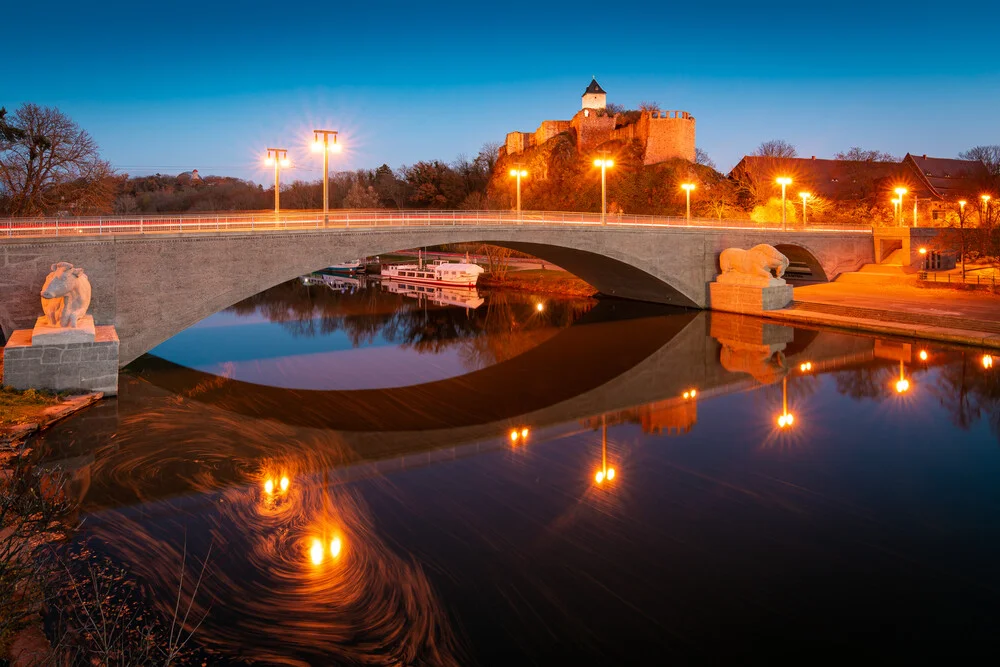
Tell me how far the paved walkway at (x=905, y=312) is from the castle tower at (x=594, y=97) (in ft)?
166

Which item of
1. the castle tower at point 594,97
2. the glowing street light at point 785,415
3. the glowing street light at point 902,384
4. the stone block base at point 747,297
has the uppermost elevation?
the castle tower at point 594,97

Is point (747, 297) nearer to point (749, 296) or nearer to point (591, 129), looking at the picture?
point (749, 296)

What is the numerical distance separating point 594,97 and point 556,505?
7776cm

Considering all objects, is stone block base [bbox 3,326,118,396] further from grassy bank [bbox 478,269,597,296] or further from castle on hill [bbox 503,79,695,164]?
castle on hill [bbox 503,79,695,164]

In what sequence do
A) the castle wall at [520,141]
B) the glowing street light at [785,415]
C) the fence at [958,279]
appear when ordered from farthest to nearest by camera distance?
the castle wall at [520,141] < the fence at [958,279] < the glowing street light at [785,415]

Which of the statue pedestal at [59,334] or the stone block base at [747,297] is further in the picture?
the stone block base at [747,297]

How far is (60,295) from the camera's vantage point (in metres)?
17.6

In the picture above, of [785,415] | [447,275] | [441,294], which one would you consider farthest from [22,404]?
[447,275]

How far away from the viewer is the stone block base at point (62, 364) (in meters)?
16.6

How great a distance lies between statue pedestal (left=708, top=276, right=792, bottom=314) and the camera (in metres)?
33.9

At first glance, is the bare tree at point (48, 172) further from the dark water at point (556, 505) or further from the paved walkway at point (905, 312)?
the paved walkway at point (905, 312)

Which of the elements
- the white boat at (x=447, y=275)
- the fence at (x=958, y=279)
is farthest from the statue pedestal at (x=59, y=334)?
the fence at (x=958, y=279)

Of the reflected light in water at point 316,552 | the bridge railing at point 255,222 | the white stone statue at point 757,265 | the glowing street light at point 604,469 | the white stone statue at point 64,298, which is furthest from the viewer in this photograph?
the white stone statue at point 757,265

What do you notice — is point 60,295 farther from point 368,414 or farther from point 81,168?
point 81,168
